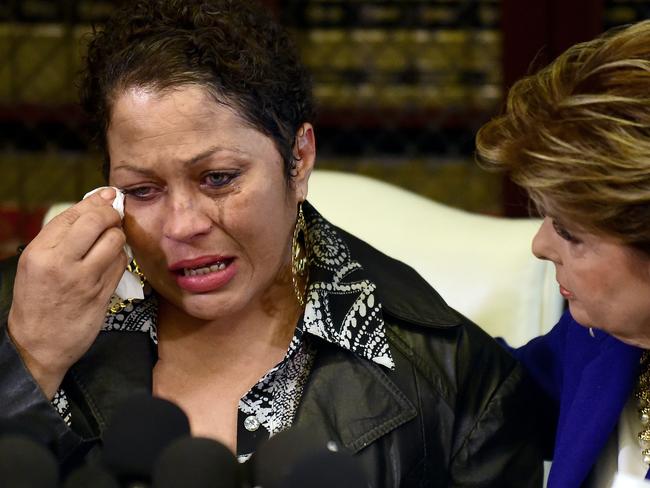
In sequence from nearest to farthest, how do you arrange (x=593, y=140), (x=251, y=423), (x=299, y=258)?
(x=593, y=140) → (x=251, y=423) → (x=299, y=258)

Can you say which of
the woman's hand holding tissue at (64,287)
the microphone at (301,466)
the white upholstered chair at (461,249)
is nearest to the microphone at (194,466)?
the microphone at (301,466)

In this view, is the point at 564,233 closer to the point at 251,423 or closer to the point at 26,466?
the point at 251,423

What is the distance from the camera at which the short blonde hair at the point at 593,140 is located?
49.3 inches

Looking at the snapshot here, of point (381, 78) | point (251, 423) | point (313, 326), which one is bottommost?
point (251, 423)

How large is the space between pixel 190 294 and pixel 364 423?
30cm

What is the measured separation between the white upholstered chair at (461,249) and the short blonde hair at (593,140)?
0.61 meters

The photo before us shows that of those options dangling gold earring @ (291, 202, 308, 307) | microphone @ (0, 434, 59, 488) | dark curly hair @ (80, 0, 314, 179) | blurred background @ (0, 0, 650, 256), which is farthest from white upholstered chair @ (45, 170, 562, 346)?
blurred background @ (0, 0, 650, 256)

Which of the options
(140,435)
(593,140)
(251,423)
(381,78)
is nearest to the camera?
(140,435)

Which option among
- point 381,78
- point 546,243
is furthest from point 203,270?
point 381,78

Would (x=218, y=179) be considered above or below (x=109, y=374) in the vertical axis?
above

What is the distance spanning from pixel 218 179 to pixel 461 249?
665mm

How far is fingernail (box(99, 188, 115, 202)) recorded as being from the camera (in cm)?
146

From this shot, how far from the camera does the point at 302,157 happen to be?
5.21 ft

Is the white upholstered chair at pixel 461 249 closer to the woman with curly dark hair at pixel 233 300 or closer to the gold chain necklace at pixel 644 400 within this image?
the woman with curly dark hair at pixel 233 300
